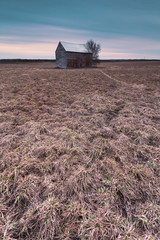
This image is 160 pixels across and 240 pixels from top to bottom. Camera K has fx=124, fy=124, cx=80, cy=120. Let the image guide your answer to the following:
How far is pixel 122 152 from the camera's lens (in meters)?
3.20

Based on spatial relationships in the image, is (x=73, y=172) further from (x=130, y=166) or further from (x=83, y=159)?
(x=130, y=166)

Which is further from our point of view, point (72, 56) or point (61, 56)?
point (61, 56)

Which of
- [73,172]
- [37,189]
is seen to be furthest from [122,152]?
[37,189]

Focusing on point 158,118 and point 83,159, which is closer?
point 83,159

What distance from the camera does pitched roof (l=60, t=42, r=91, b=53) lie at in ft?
111

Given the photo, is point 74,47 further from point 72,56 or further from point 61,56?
point 61,56

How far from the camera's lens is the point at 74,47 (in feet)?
119

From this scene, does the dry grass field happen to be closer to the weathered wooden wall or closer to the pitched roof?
the weathered wooden wall

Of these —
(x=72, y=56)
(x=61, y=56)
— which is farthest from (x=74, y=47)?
(x=61, y=56)

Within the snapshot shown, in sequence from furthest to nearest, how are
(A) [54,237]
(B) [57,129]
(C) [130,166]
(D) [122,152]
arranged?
1. (B) [57,129]
2. (D) [122,152]
3. (C) [130,166]
4. (A) [54,237]

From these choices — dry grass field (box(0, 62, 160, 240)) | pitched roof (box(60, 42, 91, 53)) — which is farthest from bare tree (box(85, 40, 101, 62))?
dry grass field (box(0, 62, 160, 240))

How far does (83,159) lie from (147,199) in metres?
1.42

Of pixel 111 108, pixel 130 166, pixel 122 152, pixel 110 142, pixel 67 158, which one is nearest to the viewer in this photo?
pixel 130 166

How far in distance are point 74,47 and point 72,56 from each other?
3.46m
